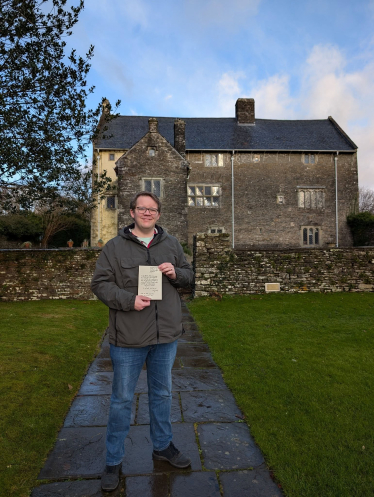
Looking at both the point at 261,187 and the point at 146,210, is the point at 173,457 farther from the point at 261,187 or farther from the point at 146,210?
the point at 261,187

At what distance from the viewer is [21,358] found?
5.47m

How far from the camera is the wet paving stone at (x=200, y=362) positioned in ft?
17.9

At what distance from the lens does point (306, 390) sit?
4.26 metres

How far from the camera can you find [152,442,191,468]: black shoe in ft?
9.17

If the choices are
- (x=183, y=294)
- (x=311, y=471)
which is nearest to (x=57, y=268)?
(x=183, y=294)

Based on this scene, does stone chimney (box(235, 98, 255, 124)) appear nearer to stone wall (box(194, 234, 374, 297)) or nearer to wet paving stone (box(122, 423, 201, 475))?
stone wall (box(194, 234, 374, 297))

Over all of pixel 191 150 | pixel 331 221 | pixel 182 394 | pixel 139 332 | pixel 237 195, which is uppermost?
pixel 191 150

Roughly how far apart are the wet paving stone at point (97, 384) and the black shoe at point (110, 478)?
1.82m

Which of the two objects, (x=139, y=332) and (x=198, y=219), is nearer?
(x=139, y=332)

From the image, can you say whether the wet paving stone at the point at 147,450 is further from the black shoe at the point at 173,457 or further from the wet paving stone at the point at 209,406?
the wet paving stone at the point at 209,406

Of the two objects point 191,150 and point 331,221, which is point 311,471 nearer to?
point 191,150

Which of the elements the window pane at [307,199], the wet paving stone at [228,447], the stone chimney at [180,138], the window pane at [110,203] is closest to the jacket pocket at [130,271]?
the wet paving stone at [228,447]

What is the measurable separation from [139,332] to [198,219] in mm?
24607

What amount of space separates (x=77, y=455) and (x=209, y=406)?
5.11 feet
